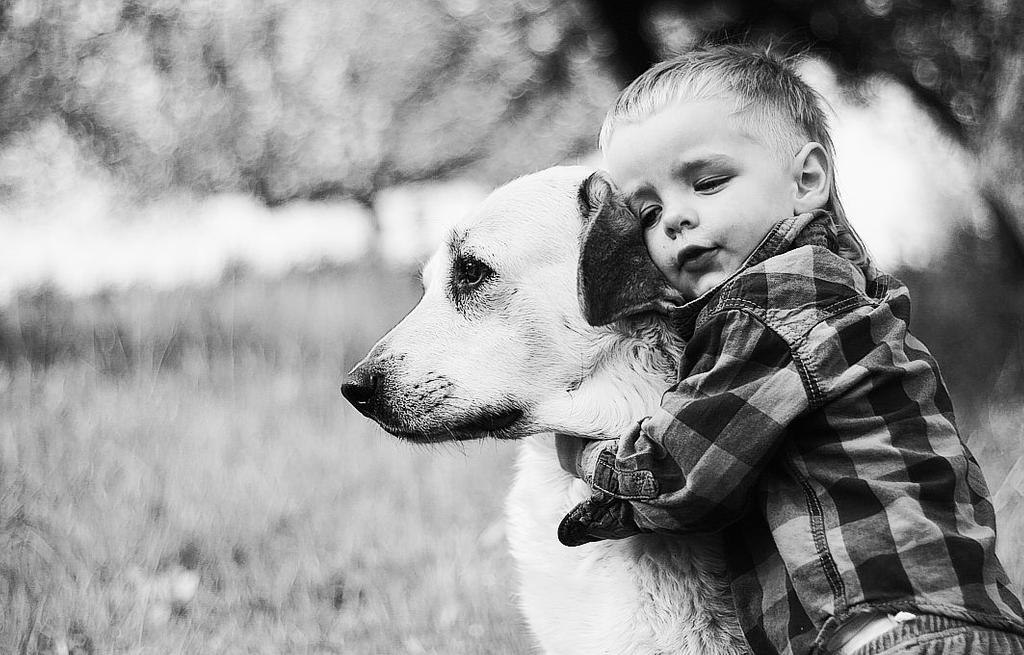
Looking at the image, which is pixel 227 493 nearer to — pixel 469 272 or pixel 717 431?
pixel 469 272

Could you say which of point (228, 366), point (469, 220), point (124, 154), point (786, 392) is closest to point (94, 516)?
point (228, 366)

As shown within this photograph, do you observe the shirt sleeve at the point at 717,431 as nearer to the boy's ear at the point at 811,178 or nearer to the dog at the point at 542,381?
the dog at the point at 542,381

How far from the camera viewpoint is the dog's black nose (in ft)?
6.89

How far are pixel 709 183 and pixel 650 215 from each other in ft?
0.62

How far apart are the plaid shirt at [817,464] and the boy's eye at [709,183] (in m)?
0.23

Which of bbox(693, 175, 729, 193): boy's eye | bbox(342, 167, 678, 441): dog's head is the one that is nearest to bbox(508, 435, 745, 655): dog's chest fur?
bbox(342, 167, 678, 441): dog's head

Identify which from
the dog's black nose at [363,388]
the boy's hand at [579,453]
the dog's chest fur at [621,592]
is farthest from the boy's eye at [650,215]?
the dog's black nose at [363,388]

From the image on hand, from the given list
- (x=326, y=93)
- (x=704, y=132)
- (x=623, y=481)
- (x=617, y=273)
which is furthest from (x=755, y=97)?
(x=326, y=93)

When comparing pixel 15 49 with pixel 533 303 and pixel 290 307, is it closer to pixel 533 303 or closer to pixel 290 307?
pixel 290 307

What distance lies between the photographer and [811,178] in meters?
1.94

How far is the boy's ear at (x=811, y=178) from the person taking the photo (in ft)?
6.25

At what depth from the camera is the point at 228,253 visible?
5312mm

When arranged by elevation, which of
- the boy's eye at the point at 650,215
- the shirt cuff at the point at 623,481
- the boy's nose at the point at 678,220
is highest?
the boy's nose at the point at 678,220

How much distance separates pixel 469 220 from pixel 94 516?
7.09ft
